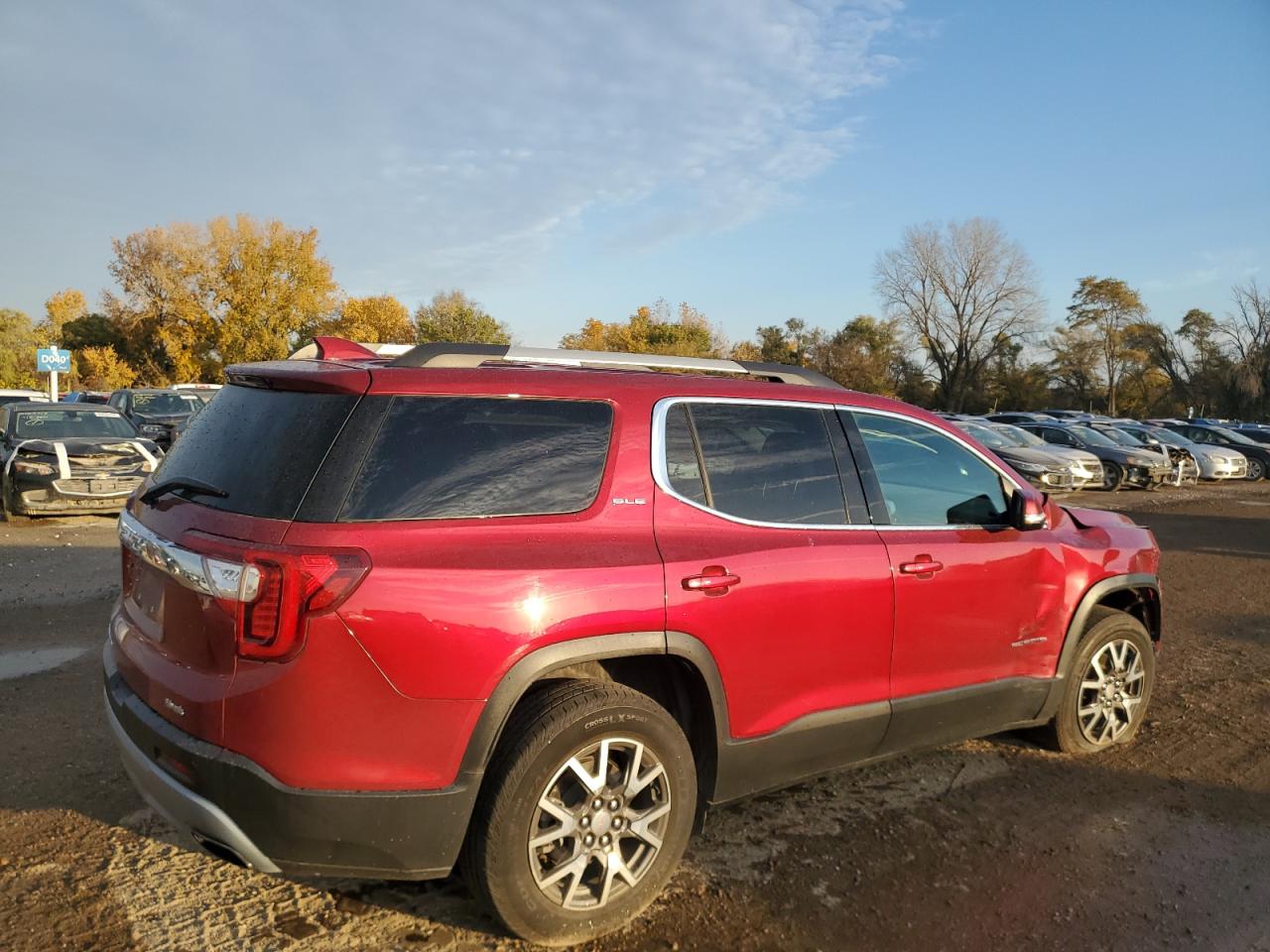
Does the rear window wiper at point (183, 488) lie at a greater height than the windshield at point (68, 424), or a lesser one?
greater

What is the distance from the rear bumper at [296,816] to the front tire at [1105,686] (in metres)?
3.09

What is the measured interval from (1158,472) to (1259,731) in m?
18.4

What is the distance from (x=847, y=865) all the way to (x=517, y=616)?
1.74 metres

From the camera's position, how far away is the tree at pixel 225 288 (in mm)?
47812

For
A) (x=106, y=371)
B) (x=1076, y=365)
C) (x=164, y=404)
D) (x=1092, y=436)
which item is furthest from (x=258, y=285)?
(x=1076, y=365)

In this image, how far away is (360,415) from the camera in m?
2.64

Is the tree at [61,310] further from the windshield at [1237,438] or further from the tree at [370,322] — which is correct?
the windshield at [1237,438]

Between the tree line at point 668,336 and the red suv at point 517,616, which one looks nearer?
the red suv at point 517,616

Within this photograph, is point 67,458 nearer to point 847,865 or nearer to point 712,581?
point 712,581

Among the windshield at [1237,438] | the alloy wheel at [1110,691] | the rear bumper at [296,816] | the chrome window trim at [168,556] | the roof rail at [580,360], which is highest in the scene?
the roof rail at [580,360]

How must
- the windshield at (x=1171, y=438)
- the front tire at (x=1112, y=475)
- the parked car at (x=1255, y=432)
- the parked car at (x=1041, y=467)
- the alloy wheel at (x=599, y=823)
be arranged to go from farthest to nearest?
the parked car at (x=1255, y=432) → the windshield at (x=1171, y=438) → the front tire at (x=1112, y=475) → the parked car at (x=1041, y=467) → the alloy wheel at (x=599, y=823)

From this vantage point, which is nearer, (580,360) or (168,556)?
(168,556)

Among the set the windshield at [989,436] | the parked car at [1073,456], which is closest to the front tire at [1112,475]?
the parked car at [1073,456]

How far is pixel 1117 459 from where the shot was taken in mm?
20375
